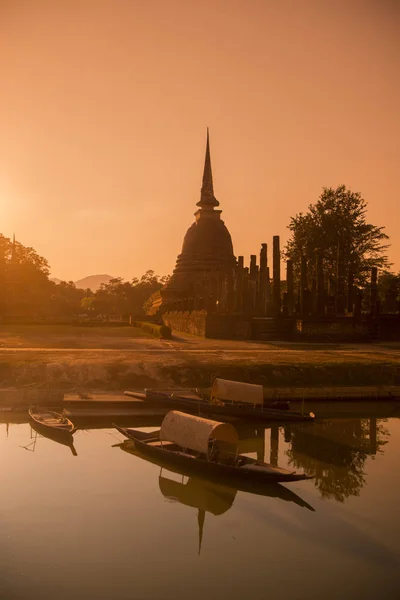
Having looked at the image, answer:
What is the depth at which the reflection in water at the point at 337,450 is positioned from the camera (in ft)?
42.9

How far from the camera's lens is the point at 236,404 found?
59.6 ft

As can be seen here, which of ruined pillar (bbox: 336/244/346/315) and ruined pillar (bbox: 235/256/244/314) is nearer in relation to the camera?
ruined pillar (bbox: 235/256/244/314)

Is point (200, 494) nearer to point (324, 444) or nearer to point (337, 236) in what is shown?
point (324, 444)

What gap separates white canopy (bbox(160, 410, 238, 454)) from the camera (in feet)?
42.7

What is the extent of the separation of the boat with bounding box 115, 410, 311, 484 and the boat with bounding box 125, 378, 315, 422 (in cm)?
343

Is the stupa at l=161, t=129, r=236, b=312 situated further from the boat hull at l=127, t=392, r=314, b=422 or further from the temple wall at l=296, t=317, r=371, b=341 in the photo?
the boat hull at l=127, t=392, r=314, b=422

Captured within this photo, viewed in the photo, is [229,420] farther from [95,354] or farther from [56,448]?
[95,354]

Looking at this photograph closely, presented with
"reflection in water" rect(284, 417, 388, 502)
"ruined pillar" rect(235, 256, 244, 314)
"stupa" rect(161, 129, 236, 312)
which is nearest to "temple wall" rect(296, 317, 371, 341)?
"ruined pillar" rect(235, 256, 244, 314)

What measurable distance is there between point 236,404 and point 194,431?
5.09 metres

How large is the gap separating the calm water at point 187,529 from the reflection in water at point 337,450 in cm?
6

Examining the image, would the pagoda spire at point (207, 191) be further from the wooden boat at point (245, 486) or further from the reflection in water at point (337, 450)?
the wooden boat at point (245, 486)

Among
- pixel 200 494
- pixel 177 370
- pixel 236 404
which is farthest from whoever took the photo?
pixel 177 370

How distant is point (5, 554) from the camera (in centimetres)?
921

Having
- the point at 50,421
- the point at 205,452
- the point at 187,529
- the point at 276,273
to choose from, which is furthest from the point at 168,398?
the point at 276,273
